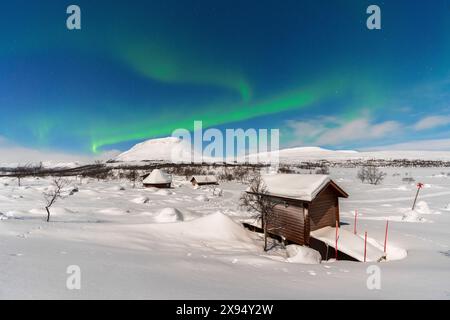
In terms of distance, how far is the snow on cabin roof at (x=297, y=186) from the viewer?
12.8m

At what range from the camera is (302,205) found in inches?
512

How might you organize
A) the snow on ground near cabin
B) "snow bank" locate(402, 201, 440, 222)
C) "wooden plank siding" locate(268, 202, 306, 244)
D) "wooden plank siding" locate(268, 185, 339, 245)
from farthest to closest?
"snow bank" locate(402, 201, 440, 222)
"wooden plank siding" locate(268, 202, 306, 244)
"wooden plank siding" locate(268, 185, 339, 245)
the snow on ground near cabin

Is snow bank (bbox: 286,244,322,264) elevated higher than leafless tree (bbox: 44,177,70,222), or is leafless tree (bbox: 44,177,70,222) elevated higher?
leafless tree (bbox: 44,177,70,222)

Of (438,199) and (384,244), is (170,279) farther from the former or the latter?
(438,199)

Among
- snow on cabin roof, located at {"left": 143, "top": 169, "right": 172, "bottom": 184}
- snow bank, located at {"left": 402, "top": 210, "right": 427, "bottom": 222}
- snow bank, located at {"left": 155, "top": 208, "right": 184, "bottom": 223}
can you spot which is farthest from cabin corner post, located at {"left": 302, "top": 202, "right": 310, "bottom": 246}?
snow on cabin roof, located at {"left": 143, "top": 169, "right": 172, "bottom": 184}

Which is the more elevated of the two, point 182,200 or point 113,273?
point 113,273

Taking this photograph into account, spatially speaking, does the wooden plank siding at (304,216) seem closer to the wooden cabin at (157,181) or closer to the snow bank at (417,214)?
the snow bank at (417,214)

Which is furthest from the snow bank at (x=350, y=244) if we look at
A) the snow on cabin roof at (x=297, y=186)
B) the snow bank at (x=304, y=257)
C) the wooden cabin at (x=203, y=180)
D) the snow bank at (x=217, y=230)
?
the wooden cabin at (x=203, y=180)

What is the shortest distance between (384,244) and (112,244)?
14.5m

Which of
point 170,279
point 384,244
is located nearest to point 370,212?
point 384,244

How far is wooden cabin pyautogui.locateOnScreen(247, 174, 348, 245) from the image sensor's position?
12844 mm

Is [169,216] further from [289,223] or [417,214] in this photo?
[417,214]

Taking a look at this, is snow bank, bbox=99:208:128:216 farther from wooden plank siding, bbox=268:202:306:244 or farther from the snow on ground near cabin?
wooden plank siding, bbox=268:202:306:244
